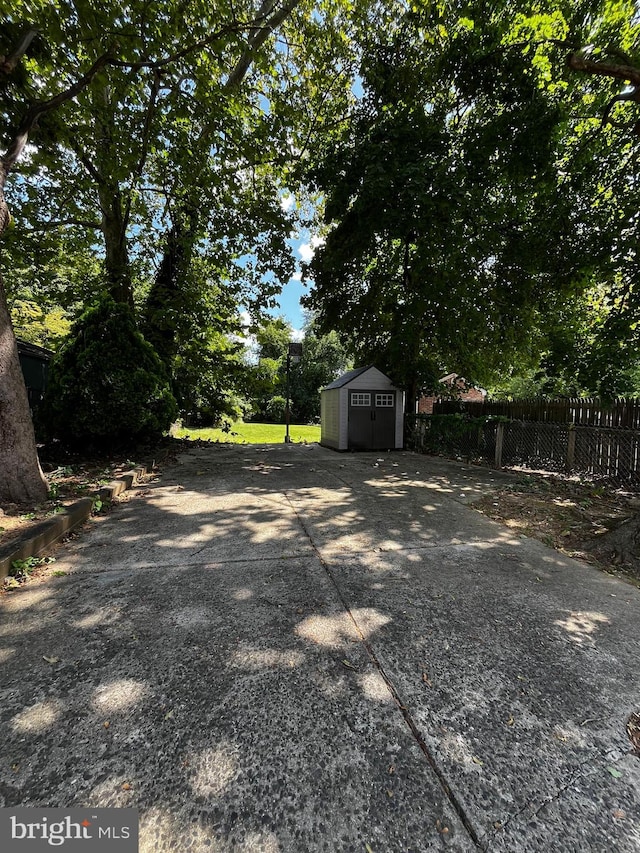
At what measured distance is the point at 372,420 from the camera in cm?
1123

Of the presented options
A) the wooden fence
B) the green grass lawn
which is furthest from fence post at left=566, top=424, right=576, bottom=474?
the green grass lawn

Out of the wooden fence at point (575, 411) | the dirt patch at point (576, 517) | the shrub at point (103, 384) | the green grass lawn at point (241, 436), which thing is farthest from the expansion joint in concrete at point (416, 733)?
the green grass lawn at point (241, 436)

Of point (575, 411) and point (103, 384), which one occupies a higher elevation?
point (103, 384)

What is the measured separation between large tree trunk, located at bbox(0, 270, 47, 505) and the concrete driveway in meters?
1.16

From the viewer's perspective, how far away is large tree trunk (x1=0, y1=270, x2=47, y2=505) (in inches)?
150

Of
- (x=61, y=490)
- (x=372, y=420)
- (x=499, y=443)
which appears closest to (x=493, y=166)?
(x=499, y=443)

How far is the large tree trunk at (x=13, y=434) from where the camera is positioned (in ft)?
12.5

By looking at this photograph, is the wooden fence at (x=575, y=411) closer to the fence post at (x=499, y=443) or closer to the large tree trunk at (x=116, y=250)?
the fence post at (x=499, y=443)

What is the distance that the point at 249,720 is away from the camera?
1525mm

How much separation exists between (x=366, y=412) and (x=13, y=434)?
870 centimetres

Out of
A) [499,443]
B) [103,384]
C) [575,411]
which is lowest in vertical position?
[499,443]

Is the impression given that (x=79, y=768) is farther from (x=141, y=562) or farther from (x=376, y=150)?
(x=376, y=150)

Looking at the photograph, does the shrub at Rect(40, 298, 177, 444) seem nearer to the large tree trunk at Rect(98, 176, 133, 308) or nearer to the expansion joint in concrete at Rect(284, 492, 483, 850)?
the large tree trunk at Rect(98, 176, 133, 308)

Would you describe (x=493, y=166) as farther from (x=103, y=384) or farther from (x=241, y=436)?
(x=241, y=436)
